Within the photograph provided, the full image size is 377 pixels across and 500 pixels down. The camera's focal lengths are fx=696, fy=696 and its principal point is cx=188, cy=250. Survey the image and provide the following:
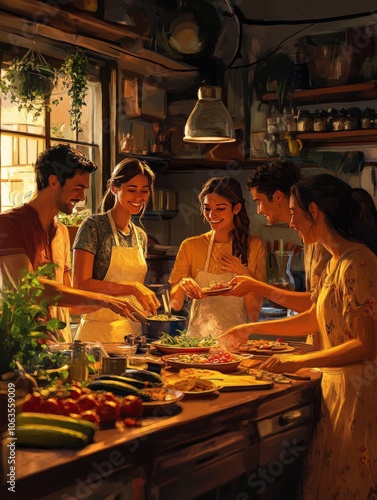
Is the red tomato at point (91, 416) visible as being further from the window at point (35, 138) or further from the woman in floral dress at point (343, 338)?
the window at point (35, 138)

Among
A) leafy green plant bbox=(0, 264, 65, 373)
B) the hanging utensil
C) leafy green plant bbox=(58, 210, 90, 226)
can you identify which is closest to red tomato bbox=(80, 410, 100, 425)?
leafy green plant bbox=(0, 264, 65, 373)

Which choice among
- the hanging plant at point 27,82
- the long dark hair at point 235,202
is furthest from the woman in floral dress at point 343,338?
the hanging plant at point 27,82

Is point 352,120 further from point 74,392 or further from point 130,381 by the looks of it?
point 74,392

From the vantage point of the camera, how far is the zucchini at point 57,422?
1.84 metres

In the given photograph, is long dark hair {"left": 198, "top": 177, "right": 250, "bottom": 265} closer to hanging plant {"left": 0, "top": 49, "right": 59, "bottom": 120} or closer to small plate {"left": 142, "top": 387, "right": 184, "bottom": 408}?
hanging plant {"left": 0, "top": 49, "right": 59, "bottom": 120}

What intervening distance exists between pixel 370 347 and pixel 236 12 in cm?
172

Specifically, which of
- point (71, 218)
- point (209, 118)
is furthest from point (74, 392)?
point (71, 218)

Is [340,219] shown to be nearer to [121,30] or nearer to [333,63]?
[121,30]

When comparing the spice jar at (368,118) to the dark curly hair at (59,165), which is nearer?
the dark curly hair at (59,165)

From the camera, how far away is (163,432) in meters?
2.01

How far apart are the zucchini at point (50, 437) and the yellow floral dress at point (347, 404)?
1098 mm

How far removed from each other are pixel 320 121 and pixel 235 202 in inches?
98.1

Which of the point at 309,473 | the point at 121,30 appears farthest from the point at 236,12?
the point at 309,473

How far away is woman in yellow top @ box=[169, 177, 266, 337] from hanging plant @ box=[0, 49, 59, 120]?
4.96 ft
